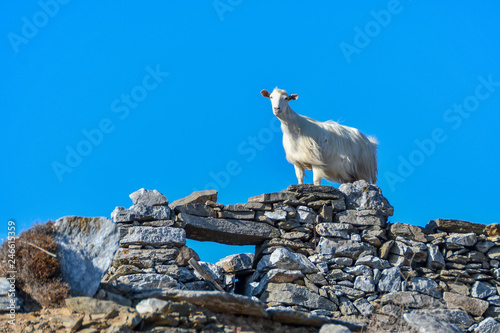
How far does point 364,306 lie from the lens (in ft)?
35.6

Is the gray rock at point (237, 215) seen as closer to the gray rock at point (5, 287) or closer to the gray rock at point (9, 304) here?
the gray rock at point (5, 287)

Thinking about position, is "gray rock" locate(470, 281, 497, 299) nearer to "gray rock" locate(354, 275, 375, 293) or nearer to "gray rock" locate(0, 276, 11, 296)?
"gray rock" locate(354, 275, 375, 293)

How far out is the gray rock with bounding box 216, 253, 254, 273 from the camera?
11.8 m

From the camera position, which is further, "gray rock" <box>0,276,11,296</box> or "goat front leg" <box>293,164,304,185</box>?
"goat front leg" <box>293,164,304,185</box>

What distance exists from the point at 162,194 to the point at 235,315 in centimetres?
433

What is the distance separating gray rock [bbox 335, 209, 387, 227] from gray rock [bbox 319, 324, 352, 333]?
4674mm

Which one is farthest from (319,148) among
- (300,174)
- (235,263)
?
(235,263)

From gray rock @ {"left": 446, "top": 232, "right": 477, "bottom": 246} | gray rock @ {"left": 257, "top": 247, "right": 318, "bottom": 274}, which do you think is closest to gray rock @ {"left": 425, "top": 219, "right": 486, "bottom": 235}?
gray rock @ {"left": 446, "top": 232, "right": 477, "bottom": 246}

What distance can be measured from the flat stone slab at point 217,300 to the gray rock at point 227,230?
3.87 m

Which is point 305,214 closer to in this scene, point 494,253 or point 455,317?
point 455,317

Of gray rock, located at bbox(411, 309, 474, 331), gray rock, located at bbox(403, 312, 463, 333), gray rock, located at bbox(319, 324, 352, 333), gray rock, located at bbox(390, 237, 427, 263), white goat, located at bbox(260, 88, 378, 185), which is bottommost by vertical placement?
gray rock, located at bbox(319, 324, 352, 333)

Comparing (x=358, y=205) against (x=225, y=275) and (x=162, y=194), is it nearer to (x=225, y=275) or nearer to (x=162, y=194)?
(x=225, y=275)

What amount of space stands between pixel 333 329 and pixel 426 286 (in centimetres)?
475

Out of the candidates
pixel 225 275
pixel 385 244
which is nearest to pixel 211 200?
pixel 225 275
